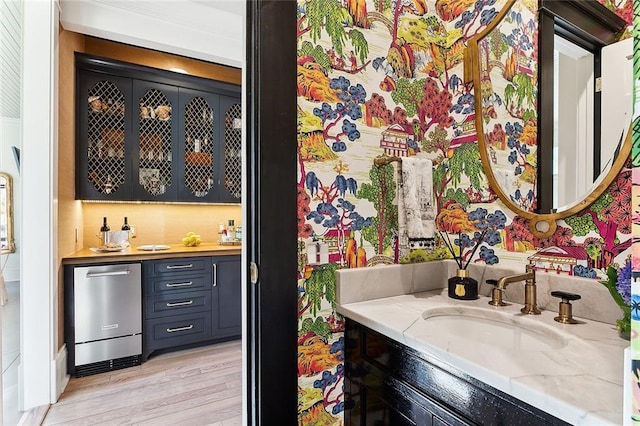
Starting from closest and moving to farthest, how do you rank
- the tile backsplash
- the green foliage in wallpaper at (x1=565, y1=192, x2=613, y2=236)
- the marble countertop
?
the marble countertop → the green foliage in wallpaper at (x1=565, y1=192, x2=613, y2=236) → the tile backsplash

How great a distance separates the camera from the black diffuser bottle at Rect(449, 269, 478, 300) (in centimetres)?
127

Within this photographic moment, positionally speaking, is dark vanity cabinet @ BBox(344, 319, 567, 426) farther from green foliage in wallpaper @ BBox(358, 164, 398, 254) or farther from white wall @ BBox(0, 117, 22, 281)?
white wall @ BBox(0, 117, 22, 281)

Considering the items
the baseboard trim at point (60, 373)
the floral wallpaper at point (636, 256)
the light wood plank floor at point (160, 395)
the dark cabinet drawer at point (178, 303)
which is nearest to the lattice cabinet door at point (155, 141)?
the dark cabinet drawer at point (178, 303)

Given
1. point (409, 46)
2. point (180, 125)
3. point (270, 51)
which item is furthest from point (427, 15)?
point (180, 125)

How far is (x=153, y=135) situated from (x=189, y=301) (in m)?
1.61

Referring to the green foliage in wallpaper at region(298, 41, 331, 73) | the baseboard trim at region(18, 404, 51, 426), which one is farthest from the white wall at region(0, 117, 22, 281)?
the green foliage in wallpaper at region(298, 41, 331, 73)

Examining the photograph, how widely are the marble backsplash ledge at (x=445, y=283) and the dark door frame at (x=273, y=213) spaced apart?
26 cm

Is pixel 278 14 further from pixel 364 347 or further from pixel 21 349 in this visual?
pixel 21 349

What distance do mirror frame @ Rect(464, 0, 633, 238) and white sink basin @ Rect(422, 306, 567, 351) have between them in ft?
1.19

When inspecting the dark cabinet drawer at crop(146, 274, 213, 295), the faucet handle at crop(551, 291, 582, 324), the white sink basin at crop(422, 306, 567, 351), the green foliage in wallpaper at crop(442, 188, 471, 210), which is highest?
the green foliage in wallpaper at crop(442, 188, 471, 210)

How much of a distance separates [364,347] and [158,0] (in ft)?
9.48

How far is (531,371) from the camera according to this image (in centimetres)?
71

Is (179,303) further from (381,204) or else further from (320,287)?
(381,204)

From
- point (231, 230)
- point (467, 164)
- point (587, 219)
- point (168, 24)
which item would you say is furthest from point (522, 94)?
point (231, 230)
